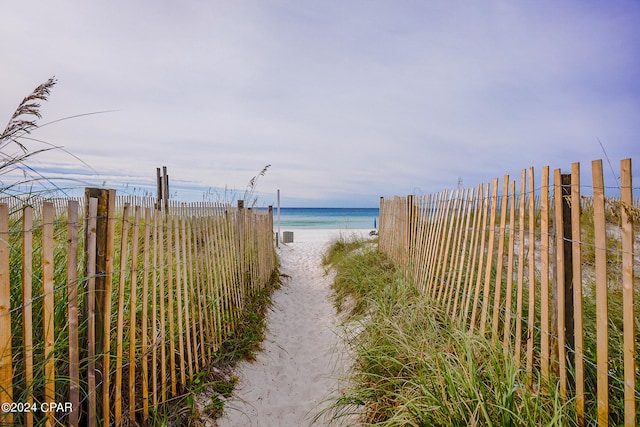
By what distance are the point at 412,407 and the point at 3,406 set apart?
225 centimetres

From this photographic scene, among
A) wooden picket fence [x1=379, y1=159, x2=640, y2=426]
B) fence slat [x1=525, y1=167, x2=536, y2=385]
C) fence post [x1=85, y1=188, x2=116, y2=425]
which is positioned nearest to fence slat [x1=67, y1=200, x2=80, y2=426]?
fence post [x1=85, y1=188, x2=116, y2=425]

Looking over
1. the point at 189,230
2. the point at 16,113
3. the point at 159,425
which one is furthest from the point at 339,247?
the point at 16,113

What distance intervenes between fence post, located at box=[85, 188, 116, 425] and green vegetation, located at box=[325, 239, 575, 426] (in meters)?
1.71

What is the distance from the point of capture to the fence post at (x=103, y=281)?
A: 233 cm

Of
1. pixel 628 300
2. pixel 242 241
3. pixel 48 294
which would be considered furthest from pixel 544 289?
pixel 242 241

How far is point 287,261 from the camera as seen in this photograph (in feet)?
36.6

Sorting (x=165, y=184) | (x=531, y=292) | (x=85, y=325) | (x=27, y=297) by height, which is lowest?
(x=85, y=325)

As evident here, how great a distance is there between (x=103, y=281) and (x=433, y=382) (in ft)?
7.59

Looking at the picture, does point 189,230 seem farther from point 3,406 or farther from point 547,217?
point 547,217

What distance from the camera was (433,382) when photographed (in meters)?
2.46

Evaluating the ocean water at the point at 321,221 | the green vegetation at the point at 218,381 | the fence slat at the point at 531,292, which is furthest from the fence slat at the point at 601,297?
the ocean water at the point at 321,221

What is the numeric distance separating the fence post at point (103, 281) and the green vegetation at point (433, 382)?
5.59 feet

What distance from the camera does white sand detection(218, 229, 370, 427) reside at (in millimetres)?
3436

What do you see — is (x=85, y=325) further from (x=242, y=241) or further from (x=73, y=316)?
(x=242, y=241)
